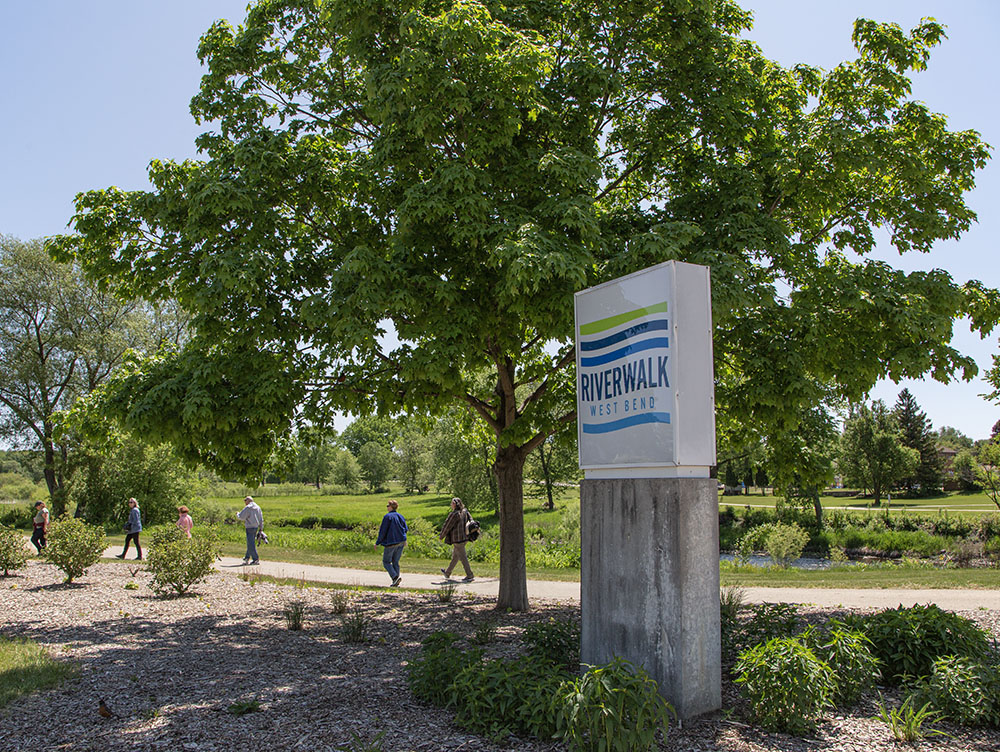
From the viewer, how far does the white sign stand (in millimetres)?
5164

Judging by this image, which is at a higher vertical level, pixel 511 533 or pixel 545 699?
pixel 511 533

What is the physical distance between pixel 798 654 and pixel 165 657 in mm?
6350

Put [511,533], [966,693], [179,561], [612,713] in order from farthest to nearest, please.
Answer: [179,561], [511,533], [966,693], [612,713]

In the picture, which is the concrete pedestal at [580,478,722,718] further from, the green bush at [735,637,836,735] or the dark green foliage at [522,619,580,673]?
the dark green foliage at [522,619,580,673]

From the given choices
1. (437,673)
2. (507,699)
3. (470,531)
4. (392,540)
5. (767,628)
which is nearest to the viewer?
(507,699)

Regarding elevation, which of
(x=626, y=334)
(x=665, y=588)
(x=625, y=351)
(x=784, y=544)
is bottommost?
(x=784, y=544)

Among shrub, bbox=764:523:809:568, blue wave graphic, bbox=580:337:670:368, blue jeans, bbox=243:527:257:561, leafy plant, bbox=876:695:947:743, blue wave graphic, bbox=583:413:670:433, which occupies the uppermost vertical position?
blue wave graphic, bbox=580:337:670:368

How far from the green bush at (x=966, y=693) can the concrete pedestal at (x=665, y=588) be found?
159 centimetres

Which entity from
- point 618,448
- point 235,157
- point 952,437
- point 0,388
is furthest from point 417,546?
point 952,437

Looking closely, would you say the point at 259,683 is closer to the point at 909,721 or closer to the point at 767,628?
the point at 767,628

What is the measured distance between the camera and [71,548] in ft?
40.8

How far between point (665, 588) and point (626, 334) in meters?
1.99

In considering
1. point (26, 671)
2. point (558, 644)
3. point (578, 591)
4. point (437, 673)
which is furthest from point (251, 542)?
point (437, 673)

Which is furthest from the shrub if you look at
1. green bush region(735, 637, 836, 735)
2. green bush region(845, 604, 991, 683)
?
green bush region(735, 637, 836, 735)
